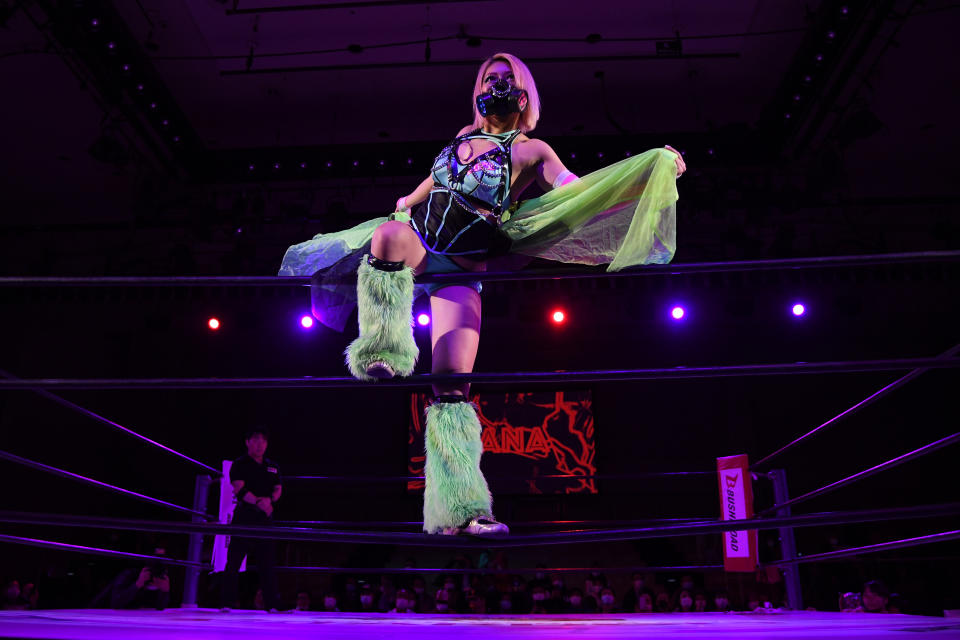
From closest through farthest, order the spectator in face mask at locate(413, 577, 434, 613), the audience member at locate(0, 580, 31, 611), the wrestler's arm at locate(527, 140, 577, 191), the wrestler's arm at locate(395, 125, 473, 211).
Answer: the wrestler's arm at locate(527, 140, 577, 191) < the wrestler's arm at locate(395, 125, 473, 211) < the audience member at locate(0, 580, 31, 611) < the spectator in face mask at locate(413, 577, 434, 613)

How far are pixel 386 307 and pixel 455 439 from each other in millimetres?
363

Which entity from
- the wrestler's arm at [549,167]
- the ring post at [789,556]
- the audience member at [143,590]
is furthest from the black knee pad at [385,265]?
the audience member at [143,590]

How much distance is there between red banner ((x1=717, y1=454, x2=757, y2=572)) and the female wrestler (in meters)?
1.88

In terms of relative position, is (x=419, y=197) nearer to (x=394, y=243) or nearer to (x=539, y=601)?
(x=394, y=243)

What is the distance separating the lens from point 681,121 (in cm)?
721

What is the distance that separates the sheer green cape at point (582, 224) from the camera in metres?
1.75

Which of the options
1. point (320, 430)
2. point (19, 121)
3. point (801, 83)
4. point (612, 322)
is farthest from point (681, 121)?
point (19, 121)

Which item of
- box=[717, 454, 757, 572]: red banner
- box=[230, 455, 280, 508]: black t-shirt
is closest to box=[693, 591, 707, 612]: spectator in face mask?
box=[717, 454, 757, 572]: red banner

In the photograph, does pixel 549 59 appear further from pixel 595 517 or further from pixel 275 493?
pixel 595 517

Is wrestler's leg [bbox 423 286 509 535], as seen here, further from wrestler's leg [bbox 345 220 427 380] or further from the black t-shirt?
the black t-shirt

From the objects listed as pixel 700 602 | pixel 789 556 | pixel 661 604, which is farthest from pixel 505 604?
pixel 789 556

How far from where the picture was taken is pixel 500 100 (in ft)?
6.61

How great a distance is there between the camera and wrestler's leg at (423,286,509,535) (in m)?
1.66

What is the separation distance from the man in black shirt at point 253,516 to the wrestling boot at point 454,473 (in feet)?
7.05
